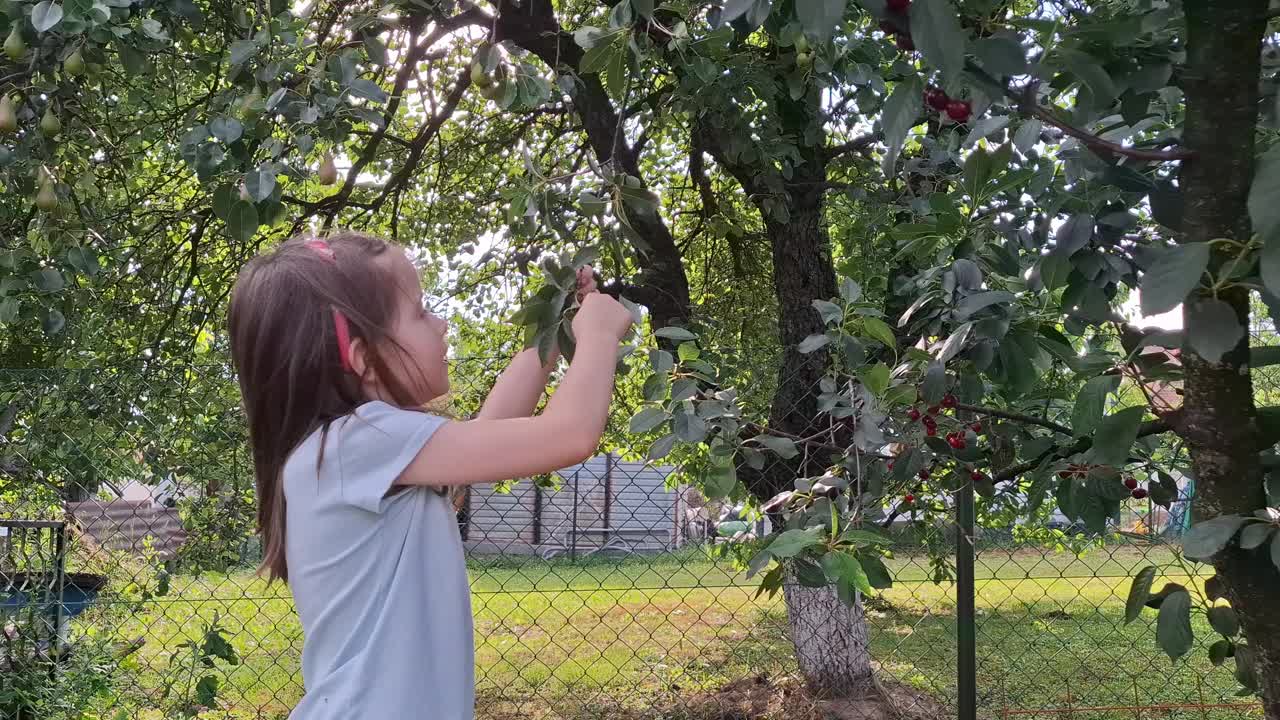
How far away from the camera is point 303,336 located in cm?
132

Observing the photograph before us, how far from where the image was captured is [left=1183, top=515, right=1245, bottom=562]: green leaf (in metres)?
1.09

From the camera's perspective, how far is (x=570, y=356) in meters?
1.33

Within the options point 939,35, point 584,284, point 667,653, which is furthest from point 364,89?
point 667,653

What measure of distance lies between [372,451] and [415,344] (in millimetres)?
192

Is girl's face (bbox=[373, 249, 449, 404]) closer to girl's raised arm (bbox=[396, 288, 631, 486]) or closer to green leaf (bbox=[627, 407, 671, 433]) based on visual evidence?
girl's raised arm (bbox=[396, 288, 631, 486])

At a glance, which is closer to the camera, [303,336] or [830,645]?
[303,336]

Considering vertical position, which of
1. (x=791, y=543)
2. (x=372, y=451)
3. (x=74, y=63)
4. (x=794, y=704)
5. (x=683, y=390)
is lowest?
(x=794, y=704)

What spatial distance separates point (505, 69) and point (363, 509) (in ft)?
2.76

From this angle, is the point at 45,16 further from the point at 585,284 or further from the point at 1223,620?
the point at 1223,620

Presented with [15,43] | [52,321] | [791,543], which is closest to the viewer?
[791,543]

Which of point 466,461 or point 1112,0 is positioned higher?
point 1112,0

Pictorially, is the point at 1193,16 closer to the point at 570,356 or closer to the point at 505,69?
the point at 570,356

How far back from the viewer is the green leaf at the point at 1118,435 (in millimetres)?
1239

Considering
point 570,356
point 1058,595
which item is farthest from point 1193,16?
point 1058,595
